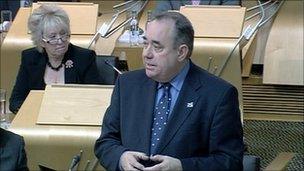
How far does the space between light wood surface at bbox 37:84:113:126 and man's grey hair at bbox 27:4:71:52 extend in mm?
683

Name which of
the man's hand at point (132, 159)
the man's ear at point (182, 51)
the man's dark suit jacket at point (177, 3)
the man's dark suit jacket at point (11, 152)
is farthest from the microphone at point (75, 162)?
the man's dark suit jacket at point (177, 3)

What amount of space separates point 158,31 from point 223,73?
72.6 inches

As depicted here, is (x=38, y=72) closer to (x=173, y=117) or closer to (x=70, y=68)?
(x=70, y=68)

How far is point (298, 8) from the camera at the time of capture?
641cm

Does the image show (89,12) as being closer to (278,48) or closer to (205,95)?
(278,48)

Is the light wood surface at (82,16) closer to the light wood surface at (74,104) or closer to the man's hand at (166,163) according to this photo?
the light wood surface at (74,104)

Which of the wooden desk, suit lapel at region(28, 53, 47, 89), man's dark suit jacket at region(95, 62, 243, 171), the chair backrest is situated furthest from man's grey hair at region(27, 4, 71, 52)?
man's dark suit jacket at region(95, 62, 243, 171)

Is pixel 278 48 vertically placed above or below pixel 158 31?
below

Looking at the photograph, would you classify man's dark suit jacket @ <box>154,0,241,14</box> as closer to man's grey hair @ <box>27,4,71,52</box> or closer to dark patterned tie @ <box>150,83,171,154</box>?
man's grey hair @ <box>27,4,71,52</box>

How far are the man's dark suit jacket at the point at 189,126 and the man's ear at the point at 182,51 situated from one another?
0.09m

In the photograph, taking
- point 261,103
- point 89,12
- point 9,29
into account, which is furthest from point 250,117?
point 9,29

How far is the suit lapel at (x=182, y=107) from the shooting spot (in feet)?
9.21

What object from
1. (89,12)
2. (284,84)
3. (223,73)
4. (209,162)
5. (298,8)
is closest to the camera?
(209,162)

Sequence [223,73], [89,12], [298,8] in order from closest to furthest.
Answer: [223,73], [89,12], [298,8]
